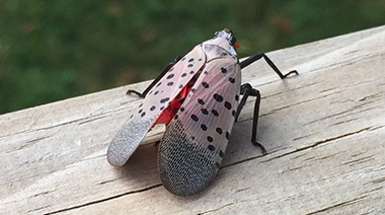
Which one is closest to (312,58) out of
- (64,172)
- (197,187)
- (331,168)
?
(331,168)

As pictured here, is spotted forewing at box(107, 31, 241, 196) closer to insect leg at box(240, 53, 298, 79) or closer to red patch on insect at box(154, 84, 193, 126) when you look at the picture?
red patch on insect at box(154, 84, 193, 126)

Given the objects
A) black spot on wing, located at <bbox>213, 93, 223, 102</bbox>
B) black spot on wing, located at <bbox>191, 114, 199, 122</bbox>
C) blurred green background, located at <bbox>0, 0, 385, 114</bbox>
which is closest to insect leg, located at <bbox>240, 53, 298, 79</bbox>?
black spot on wing, located at <bbox>213, 93, 223, 102</bbox>

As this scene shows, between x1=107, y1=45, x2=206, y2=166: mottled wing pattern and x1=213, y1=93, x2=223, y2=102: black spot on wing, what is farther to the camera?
x1=213, y1=93, x2=223, y2=102: black spot on wing

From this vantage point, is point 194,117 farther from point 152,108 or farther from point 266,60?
point 266,60

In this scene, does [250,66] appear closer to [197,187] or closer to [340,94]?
[340,94]

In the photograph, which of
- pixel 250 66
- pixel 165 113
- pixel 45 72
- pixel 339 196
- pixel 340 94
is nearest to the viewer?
pixel 339 196

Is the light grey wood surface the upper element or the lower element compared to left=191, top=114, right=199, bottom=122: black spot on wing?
lower
